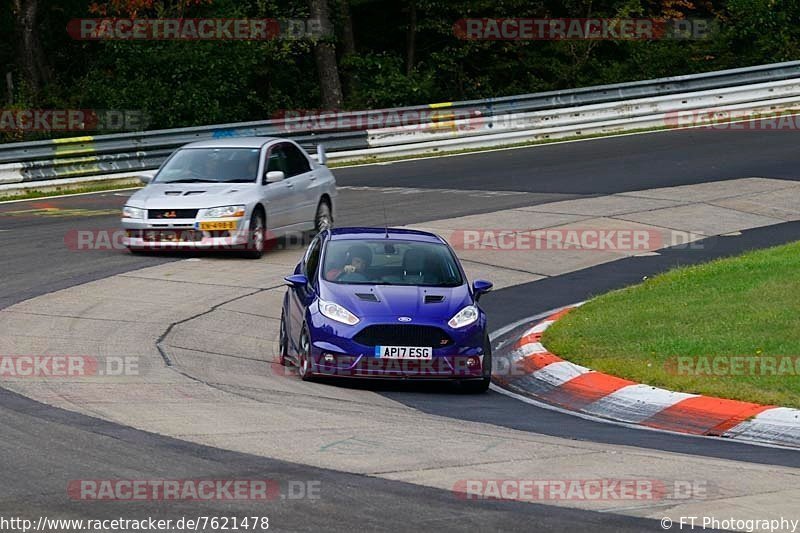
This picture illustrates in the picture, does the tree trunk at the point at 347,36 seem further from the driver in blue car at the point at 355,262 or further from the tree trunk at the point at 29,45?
the driver in blue car at the point at 355,262

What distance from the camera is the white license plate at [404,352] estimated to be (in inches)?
495

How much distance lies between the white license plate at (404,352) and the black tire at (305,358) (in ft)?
2.12

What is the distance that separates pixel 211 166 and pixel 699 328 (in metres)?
Result: 8.75

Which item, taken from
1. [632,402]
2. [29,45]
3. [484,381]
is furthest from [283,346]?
[29,45]

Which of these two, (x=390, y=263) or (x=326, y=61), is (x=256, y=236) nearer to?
(x=390, y=263)

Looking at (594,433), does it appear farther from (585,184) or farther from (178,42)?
(178,42)

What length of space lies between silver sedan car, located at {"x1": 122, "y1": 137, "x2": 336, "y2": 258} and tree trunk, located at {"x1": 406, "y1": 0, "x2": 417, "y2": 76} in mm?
18443

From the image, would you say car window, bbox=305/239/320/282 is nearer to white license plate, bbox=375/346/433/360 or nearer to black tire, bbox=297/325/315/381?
black tire, bbox=297/325/315/381

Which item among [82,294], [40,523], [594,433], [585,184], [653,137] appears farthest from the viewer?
[653,137]

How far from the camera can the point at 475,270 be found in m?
19.3

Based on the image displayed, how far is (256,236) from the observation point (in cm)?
1952

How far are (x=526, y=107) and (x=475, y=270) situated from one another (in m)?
13.4

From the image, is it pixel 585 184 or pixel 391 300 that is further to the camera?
pixel 585 184

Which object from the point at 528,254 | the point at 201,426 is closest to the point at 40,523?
the point at 201,426
